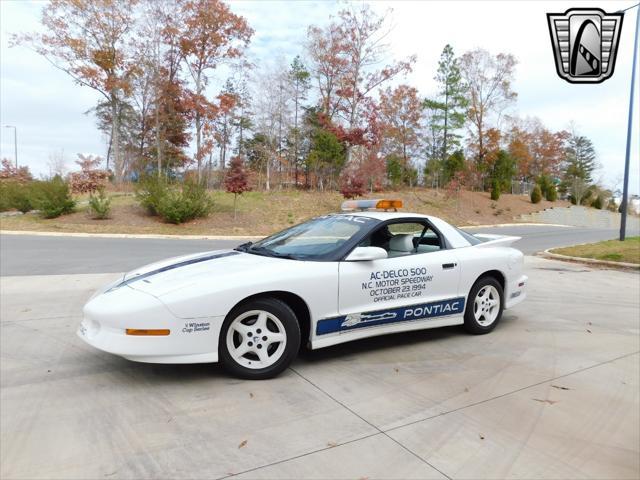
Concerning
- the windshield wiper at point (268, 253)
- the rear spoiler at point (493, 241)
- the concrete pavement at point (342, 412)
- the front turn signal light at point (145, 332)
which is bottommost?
the concrete pavement at point (342, 412)

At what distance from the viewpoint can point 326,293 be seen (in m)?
3.80

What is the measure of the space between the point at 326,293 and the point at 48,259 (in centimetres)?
906

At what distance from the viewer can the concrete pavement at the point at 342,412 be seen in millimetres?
2479

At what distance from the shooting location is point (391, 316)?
421cm

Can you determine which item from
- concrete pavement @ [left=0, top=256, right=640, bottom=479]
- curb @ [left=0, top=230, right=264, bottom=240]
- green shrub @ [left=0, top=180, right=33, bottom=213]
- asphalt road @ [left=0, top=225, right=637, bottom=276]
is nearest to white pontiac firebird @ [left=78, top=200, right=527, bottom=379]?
concrete pavement @ [left=0, top=256, right=640, bottom=479]

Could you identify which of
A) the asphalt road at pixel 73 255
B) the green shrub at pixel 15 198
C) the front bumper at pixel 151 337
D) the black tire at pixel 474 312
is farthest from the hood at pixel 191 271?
the green shrub at pixel 15 198

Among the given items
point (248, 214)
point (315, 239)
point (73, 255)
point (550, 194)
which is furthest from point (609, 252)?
point (550, 194)

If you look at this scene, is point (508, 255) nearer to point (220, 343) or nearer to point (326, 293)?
point (326, 293)

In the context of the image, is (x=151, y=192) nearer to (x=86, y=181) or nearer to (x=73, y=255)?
(x=86, y=181)

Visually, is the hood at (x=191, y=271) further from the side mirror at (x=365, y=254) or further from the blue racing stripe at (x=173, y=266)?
the side mirror at (x=365, y=254)

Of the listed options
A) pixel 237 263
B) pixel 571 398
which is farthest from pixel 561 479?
pixel 237 263

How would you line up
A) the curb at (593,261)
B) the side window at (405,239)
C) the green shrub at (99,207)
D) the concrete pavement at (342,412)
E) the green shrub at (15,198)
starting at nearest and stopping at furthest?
1. the concrete pavement at (342,412)
2. the side window at (405,239)
3. the curb at (593,261)
4. the green shrub at (99,207)
5. the green shrub at (15,198)

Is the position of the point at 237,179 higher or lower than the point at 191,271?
higher

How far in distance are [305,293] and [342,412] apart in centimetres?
99
